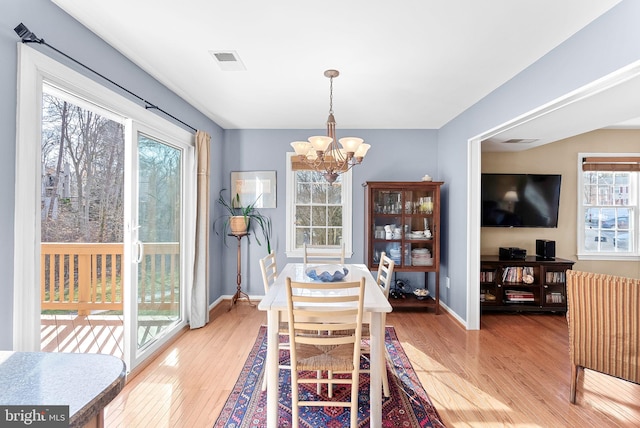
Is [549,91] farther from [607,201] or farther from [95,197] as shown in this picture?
[95,197]

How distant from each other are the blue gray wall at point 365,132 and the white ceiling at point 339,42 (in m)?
0.11

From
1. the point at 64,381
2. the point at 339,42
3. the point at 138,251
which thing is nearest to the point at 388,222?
the point at 339,42

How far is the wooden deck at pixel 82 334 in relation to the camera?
2.82m

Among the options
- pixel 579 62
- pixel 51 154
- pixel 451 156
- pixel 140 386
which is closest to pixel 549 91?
pixel 579 62

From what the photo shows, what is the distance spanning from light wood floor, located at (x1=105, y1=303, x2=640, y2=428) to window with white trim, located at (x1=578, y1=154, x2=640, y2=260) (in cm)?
158

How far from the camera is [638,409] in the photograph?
6.70ft

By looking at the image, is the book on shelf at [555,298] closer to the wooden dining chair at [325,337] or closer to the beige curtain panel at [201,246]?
the wooden dining chair at [325,337]

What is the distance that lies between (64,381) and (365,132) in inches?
161

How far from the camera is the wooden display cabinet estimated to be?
3902 millimetres

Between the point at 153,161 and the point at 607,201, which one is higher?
the point at 153,161

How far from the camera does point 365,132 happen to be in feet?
14.2

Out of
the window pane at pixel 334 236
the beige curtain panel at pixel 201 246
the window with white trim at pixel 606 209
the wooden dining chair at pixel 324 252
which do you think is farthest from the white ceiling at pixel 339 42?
the window with white trim at pixel 606 209

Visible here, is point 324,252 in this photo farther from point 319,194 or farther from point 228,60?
point 228,60

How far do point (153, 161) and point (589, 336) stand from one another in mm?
3718
